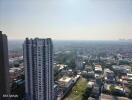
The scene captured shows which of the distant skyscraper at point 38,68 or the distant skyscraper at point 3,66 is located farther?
the distant skyscraper at point 38,68

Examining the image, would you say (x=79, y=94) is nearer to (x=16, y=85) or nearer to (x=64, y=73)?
(x=16, y=85)

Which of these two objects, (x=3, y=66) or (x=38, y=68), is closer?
(x=3, y=66)

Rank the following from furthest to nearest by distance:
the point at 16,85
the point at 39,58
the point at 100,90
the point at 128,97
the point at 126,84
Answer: the point at 126,84 → the point at 100,90 → the point at 128,97 → the point at 16,85 → the point at 39,58

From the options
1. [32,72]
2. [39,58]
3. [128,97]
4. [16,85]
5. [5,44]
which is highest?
[5,44]

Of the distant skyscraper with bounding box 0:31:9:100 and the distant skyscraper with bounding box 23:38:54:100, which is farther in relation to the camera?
the distant skyscraper with bounding box 23:38:54:100

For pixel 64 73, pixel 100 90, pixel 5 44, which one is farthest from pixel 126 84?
pixel 5 44

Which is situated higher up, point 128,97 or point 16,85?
point 16,85

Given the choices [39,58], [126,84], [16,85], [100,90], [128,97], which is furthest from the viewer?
[126,84]

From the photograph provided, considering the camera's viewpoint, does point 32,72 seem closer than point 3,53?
No
